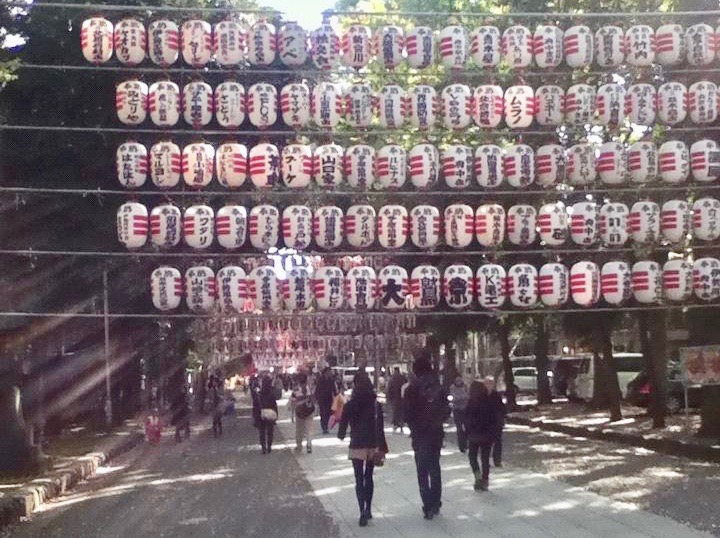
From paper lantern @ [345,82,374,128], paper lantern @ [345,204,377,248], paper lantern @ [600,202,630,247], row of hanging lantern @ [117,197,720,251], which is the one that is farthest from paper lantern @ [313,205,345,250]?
paper lantern @ [600,202,630,247]

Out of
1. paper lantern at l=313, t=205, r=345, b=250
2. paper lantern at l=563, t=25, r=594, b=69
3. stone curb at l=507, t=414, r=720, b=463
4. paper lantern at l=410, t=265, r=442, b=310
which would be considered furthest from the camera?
stone curb at l=507, t=414, r=720, b=463

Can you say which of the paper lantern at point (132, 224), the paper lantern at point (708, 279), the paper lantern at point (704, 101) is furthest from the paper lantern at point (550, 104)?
the paper lantern at point (132, 224)

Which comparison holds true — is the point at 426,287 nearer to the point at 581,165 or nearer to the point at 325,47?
the point at 581,165

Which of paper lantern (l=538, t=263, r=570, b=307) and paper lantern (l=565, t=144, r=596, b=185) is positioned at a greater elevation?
paper lantern (l=565, t=144, r=596, b=185)

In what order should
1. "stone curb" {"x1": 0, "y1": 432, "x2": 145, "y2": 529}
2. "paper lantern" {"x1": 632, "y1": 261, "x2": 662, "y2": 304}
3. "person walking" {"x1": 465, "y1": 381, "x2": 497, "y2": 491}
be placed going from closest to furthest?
"stone curb" {"x1": 0, "y1": 432, "x2": 145, "y2": 529}
"person walking" {"x1": 465, "y1": 381, "x2": 497, "y2": 491}
"paper lantern" {"x1": 632, "y1": 261, "x2": 662, "y2": 304}

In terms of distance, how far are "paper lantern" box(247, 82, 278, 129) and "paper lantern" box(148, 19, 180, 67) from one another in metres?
1.46

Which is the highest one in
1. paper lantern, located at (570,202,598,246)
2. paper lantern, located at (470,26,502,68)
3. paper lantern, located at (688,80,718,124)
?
paper lantern, located at (470,26,502,68)

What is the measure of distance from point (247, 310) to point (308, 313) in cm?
115

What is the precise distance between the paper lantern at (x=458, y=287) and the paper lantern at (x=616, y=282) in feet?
7.95

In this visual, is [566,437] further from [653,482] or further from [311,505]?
[311,505]

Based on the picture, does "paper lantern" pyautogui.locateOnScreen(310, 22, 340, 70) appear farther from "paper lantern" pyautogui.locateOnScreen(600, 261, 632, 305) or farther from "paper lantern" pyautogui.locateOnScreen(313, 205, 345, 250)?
"paper lantern" pyautogui.locateOnScreen(600, 261, 632, 305)

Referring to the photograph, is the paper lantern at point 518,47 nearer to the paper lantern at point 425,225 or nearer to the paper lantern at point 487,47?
the paper lantern at point 487,47

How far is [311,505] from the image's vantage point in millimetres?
15055

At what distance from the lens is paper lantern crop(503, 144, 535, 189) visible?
18812 millimetres
